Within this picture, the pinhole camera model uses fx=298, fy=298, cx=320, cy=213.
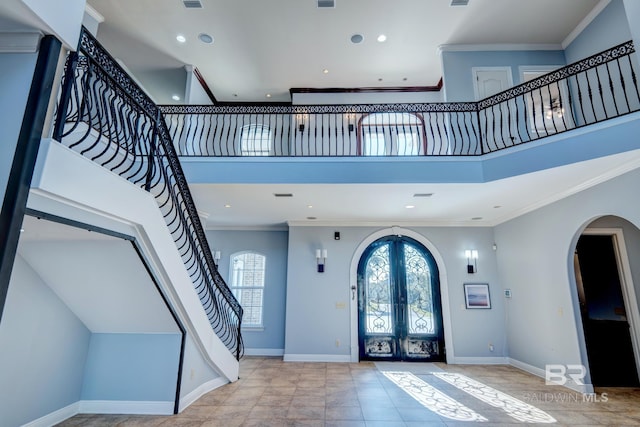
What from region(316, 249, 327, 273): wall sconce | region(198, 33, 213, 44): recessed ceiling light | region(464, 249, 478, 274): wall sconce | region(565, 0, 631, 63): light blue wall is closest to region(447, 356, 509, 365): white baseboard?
region(464, 249, 478, 274): wall sconce

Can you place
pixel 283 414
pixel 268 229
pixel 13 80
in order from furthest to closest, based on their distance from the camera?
pixel 268 229, pixel 283 414, pixel 13 80

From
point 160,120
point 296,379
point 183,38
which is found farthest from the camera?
point 183,38

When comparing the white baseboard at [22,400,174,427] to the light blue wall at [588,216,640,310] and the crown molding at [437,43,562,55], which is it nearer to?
the light blue wall at [588,216,640,310]

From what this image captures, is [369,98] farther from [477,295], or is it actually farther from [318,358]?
[318,358]

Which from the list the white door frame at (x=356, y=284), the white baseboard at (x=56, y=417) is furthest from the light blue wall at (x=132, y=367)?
the white door frame at (x=356, y=284)

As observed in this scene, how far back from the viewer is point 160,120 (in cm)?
316

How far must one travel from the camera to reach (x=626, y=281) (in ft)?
15.8

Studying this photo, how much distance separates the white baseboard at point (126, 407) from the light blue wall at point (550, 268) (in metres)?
5.95

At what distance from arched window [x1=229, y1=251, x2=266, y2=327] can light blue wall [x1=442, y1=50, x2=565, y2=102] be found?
5.78 meters

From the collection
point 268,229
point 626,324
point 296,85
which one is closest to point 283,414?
point 268,229

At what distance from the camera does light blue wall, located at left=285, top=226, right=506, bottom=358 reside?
6434 mm

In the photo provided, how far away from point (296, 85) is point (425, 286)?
5.59 m

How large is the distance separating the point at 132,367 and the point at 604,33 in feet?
29.4

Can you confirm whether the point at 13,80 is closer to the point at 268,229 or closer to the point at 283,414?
the point at 283,414
